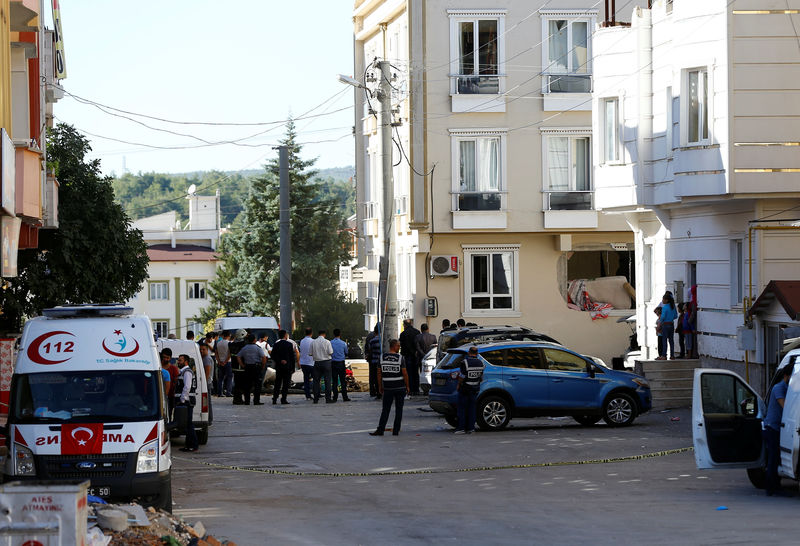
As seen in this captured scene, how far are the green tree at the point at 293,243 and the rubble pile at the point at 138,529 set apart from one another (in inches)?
2450

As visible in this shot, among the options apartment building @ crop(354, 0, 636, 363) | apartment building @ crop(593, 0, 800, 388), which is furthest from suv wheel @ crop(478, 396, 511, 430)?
apartment building @ crop(354, 0, 636, 363)

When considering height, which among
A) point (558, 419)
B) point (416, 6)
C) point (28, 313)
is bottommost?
point (558, 419)

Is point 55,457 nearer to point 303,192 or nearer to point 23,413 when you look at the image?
point 23,413

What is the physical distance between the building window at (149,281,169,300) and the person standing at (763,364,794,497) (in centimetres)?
8950

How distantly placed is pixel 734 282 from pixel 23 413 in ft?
55.4

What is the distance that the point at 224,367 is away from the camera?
3556cm

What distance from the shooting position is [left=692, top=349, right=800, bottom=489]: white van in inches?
625

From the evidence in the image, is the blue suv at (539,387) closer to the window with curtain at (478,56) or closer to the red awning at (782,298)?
the red awning at (782,298)

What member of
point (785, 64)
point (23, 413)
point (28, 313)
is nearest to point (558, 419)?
point (785, 64)

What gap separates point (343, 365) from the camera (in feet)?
104

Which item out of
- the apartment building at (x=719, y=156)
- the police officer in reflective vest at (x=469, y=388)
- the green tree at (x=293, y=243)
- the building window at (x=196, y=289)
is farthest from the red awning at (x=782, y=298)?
the building window at (x=196, y=289)

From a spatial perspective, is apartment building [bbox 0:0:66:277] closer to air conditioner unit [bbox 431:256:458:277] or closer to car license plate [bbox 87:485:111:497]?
car license plate [bbox 87:485:111:497]

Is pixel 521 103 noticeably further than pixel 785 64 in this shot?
Yes

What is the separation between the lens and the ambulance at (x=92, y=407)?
1412 centimetres
